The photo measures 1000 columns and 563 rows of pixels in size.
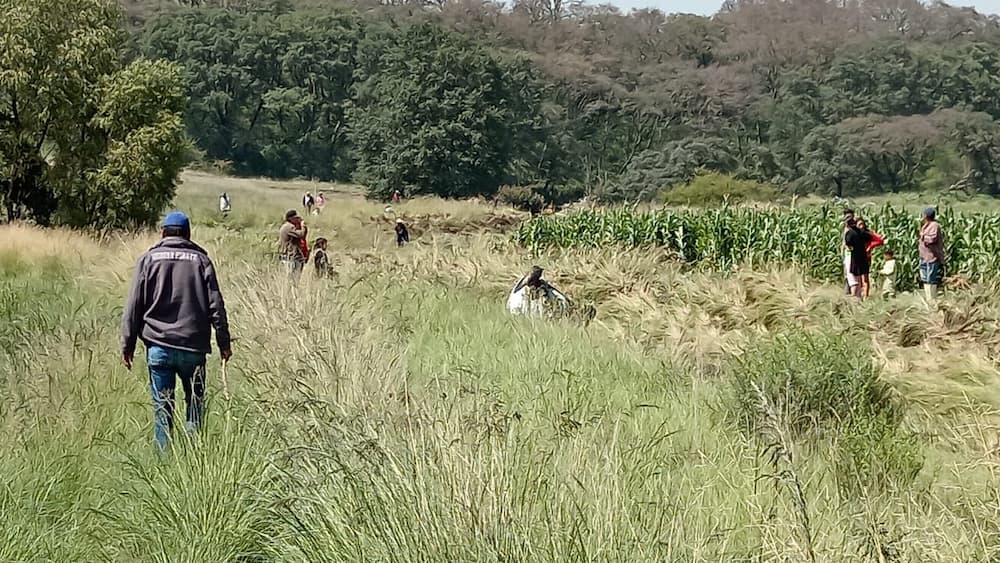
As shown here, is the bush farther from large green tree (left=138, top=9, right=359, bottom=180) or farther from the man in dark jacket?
large green tree (left=138, top=9, right=359, bottom=180)

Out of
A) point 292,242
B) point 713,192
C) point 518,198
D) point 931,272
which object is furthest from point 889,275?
point 518,198

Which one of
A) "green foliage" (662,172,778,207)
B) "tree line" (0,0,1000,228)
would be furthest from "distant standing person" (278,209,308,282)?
"tree line" (0,0,1000,228)

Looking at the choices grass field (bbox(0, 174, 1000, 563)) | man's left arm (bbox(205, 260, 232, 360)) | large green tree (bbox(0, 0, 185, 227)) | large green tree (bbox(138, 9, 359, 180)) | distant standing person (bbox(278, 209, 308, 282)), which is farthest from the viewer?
large green tree (bbox(138, 9, 359, 180))

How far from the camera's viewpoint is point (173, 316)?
7.07 metres

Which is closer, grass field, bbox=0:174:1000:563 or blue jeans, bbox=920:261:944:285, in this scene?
grass field, bbox=0:174:1000:563

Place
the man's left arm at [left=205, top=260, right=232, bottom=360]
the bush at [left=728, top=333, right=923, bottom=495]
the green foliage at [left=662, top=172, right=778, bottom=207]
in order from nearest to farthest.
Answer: the bush at [left=728, top=333, right=923, bottom=495], the man's left arm at [left=205, top=260, right=232, bottom=360], the green foliage at [left=662, top=172, right=778, bottom=207]

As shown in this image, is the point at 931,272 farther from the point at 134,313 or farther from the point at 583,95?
the point at 583,95

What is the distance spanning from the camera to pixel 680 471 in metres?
5.32

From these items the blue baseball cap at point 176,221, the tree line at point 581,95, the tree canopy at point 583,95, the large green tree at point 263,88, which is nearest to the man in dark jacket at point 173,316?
the blue baseball cap at point 176,221

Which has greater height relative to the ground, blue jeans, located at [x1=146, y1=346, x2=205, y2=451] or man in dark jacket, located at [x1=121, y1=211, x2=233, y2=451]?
man in dark jacket, located at [x1=121, y1=211, x2=233, y2=451]

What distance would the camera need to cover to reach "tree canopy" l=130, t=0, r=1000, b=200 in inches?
2721

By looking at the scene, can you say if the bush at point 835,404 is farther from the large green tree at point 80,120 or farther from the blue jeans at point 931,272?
the large green tree at point 80,120

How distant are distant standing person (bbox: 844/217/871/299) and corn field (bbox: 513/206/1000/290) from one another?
2.35m

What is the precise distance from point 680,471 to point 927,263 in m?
14.5
